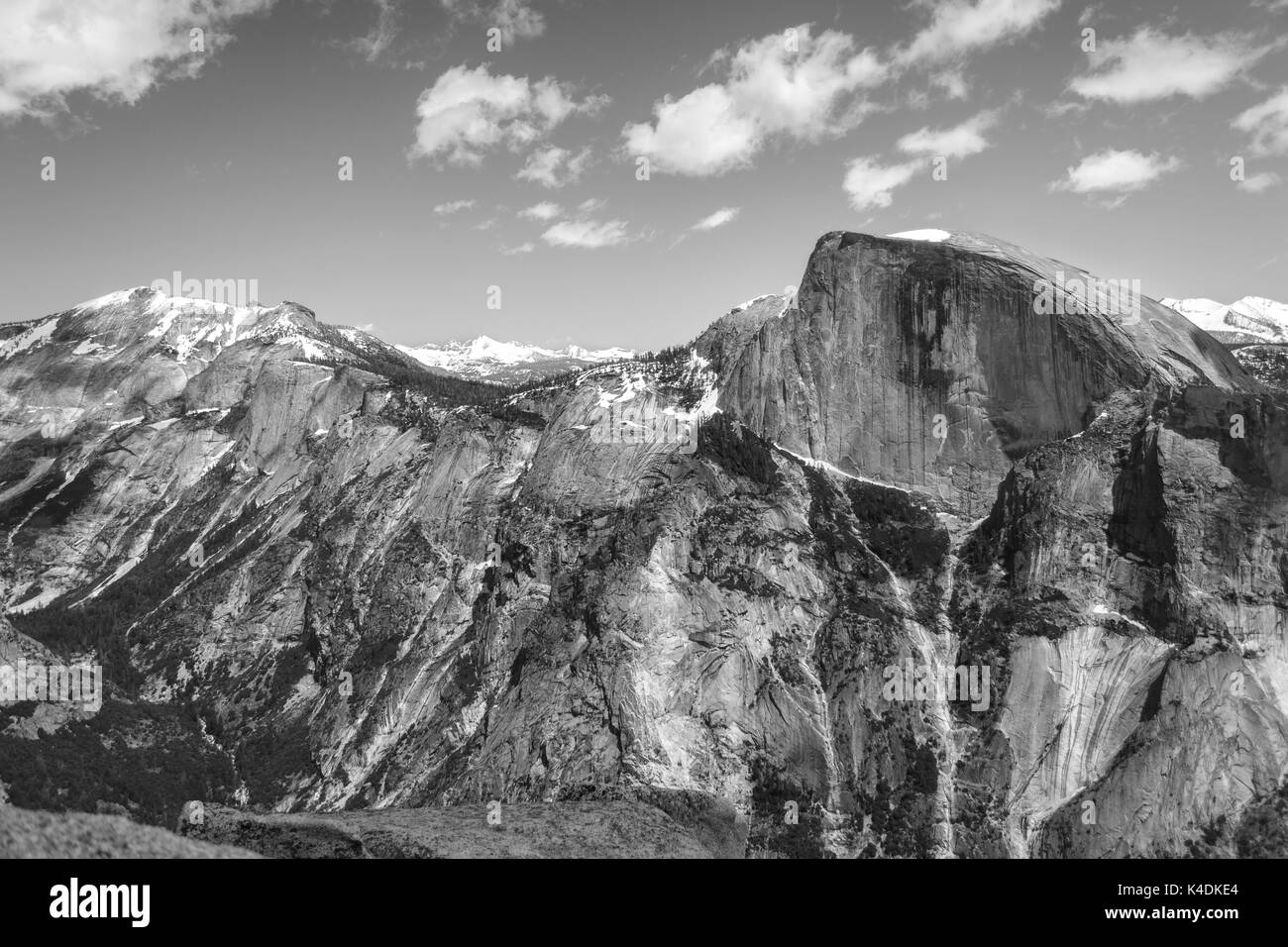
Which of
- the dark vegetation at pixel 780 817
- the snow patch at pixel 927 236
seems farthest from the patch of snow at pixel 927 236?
the dark vegetation at pixel 780 817

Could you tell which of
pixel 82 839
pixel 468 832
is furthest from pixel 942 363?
pixel 82 839

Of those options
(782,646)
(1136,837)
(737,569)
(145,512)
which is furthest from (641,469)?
(145,512)

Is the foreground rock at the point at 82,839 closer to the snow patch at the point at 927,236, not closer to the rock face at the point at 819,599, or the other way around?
the rock face at the point at 819,599

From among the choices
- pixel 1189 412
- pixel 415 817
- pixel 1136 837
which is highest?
pixel 1189 412

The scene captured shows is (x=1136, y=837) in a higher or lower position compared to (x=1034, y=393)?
lower

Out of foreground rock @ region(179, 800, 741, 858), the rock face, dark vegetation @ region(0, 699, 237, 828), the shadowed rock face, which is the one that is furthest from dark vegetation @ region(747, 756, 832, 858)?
dark vegetation @ region(0, 699, 237, 828)

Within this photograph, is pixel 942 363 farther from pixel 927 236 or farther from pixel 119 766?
pixel 119 766
